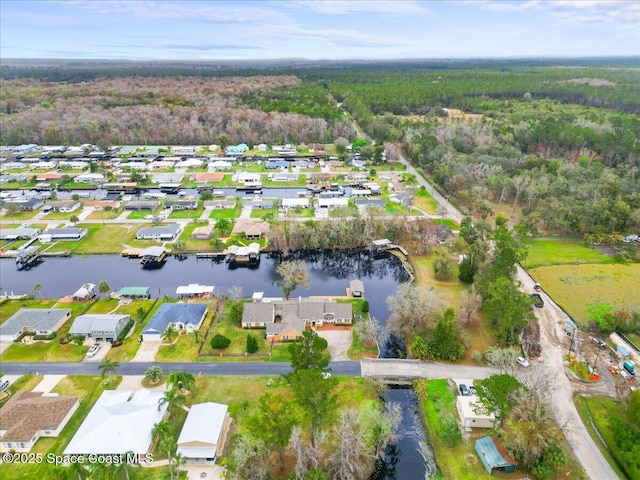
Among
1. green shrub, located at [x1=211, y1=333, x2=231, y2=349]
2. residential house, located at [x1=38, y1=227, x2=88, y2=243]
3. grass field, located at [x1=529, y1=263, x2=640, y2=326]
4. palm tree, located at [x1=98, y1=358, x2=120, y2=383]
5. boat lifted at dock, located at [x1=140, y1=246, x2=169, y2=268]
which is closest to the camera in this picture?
palm tree, located at [x1=98, y1=358, x2=120, y2=383]

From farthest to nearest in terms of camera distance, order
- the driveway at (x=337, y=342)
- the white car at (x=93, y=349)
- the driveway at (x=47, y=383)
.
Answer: the driveway at (x=337, y=342) → the white car at (x=93, y=349) → the driveway at (x=47, y=383)

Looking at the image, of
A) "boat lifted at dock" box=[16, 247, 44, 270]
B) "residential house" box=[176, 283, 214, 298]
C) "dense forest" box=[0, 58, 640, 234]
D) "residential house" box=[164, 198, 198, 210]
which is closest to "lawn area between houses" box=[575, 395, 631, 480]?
"dense forest" box=[0, 58, 640, 234]

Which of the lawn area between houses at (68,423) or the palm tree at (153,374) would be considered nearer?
the lawn area between houses at (68,423)

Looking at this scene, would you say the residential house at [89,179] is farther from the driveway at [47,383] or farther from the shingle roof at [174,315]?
the driveway at [47,383]

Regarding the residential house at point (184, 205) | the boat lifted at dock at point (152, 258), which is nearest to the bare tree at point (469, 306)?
the boat lifted at dock at point (152, 258)

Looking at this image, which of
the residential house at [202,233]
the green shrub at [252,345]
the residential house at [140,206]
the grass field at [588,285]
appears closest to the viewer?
the green shrub at [252,345]

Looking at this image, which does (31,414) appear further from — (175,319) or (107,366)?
(175,319)

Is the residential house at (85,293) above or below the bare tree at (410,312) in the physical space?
below

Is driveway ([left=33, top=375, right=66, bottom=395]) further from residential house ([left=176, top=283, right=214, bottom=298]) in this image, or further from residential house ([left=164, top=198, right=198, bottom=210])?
residential house ([left=164, top=198, right=198, bottom=210])
